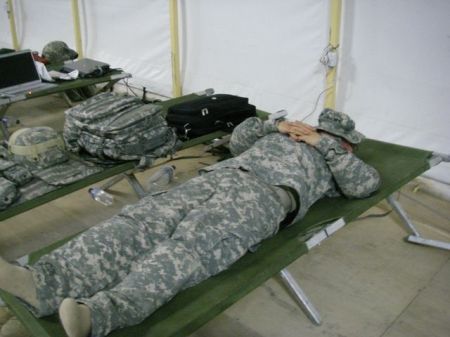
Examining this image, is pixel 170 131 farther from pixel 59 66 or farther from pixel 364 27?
pixel 59 66

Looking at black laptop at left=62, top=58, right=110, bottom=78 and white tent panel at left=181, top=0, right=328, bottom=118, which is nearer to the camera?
white tent panel at left=181, top=0, right=328, bottom=118

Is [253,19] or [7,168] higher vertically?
[253,19]

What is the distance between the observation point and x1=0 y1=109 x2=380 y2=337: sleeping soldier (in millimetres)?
1430

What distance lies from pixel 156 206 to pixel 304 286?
0.88 m

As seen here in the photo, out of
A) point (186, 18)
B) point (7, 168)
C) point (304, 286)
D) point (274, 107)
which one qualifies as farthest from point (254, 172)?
point (186, 18)

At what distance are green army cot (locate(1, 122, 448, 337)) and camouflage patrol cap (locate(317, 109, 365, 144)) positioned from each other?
10.5 inches

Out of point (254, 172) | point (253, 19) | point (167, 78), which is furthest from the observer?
point (167, 78)

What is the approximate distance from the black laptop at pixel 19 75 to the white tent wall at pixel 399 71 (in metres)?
2.47

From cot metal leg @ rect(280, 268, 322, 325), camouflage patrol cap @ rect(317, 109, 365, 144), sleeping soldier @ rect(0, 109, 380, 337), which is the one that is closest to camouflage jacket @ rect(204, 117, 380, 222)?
sleeping soldier @ rect(0, 109, 380, 337)

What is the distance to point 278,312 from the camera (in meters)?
2.06

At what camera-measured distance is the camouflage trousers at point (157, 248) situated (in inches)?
56.8

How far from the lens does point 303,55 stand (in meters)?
3.55

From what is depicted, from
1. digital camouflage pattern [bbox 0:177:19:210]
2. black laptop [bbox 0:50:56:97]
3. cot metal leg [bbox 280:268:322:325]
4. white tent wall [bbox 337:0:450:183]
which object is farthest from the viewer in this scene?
black laptop [bbox 0:50:56:97]

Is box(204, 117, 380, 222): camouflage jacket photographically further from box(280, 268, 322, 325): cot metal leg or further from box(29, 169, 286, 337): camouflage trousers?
box(280, 268, 322, 325): cot metal leg
